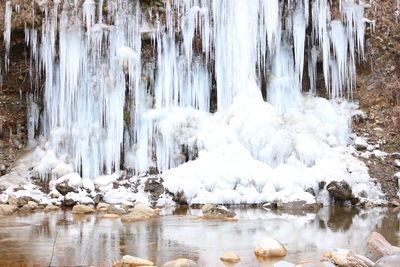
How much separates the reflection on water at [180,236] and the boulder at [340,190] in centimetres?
127

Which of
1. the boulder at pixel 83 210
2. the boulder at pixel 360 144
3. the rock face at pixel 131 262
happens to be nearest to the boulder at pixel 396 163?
the boulder at pixel 360 144

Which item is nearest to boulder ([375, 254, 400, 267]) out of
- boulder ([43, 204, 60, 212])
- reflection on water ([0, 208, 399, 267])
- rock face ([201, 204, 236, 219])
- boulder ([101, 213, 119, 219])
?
reflection on water ([0, 208, 399, 267])

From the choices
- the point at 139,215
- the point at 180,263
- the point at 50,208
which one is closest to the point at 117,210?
the point at 139,215

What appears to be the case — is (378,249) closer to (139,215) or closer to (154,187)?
(139,215)

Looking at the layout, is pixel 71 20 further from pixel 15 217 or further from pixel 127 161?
pixel 15 217

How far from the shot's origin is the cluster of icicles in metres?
15.9

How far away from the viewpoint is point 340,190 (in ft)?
42.2

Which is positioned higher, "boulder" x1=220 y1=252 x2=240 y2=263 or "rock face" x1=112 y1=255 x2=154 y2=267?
"rock face" x1=112 y1=255 x2=154 y2=267

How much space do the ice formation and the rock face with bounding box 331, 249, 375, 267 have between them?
28.5 feet

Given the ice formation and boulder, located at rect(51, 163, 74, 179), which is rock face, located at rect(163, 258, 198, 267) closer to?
the ice formation

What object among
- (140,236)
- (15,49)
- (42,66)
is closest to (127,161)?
(42,66)

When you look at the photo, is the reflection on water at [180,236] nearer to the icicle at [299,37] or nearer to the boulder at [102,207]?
the boulder at [102,207]

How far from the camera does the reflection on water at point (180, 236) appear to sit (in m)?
6.32

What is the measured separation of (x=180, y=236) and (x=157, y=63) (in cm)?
990
